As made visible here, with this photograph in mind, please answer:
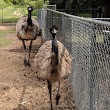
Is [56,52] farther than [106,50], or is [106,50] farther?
[56,52]

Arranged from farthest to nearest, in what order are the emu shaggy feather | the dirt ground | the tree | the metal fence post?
the tree → the dirt ground → the emu shaggy feather → the metal fence post

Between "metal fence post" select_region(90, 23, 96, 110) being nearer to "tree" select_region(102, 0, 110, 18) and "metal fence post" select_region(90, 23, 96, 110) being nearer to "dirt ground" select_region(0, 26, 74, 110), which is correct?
"dirt ground" select_region(0, 26, 74, 110)

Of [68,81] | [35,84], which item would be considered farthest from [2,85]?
[68,81]

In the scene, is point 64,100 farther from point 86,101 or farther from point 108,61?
point 108,61

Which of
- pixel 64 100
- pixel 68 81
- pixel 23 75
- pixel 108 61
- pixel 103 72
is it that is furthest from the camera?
pixel 23 75

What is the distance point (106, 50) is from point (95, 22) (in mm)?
558

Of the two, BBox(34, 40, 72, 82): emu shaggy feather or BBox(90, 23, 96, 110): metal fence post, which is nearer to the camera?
BBox(90, 23, 96, 110): metal fence post

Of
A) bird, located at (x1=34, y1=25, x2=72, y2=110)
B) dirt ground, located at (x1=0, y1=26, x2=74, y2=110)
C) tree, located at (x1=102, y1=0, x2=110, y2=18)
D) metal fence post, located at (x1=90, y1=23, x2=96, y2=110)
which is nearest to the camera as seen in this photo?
metal fence post, located at (x1=90, y1=23, x2=96, y2=110)

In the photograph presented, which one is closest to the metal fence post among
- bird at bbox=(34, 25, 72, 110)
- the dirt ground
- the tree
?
bird at bbox=(34, 25, 72, 110)

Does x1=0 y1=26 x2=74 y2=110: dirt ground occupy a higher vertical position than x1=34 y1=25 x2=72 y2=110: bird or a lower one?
lower

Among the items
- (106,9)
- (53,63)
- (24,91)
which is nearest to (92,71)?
(53,63)

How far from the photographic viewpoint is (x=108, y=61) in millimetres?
3785

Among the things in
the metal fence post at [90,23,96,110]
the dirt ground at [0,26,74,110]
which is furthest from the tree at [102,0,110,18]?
the metal fence post at [90,23,96,110]

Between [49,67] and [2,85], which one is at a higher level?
[49,67]
